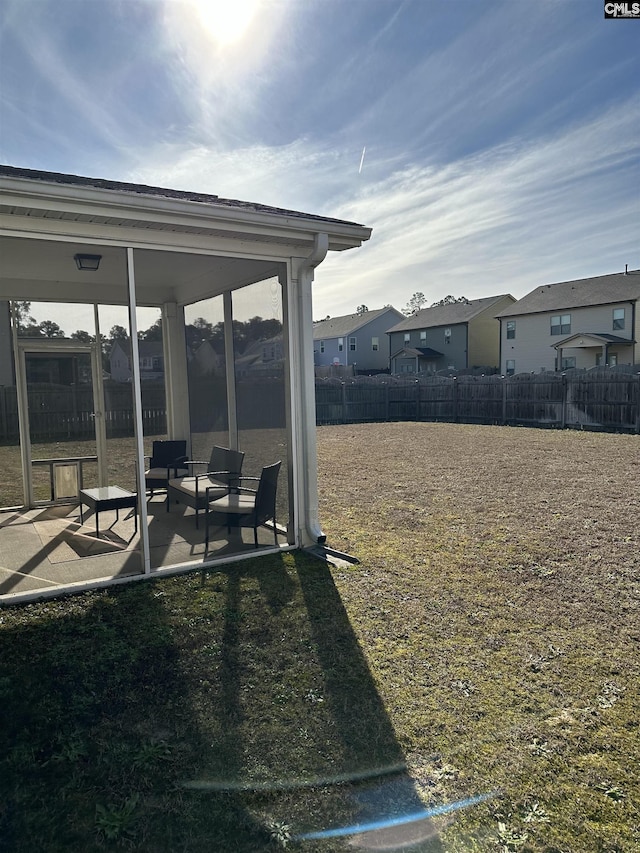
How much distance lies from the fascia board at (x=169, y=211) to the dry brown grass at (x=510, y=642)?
2951 mm

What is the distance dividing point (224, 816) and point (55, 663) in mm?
1624

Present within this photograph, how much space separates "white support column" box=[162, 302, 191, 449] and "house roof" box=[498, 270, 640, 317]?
26146 millimetres

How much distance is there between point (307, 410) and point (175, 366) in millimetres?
3023

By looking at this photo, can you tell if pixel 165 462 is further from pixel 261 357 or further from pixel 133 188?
pixel 133 188

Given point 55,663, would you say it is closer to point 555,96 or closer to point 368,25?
point 368,25

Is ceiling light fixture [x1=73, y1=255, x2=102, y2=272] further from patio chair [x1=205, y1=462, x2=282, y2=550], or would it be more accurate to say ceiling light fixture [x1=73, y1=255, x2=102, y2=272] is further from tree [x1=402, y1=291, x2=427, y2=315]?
tree [x1=402, y1=291, x2=427, y2=315]

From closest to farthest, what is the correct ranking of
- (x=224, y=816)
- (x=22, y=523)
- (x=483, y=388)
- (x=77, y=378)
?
(x=224, y=816)
(x=22, y=523)
(x=77, y=378)
(x=483, y=388)

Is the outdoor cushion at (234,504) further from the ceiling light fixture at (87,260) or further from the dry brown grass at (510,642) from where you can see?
the ceiling light fixture at (87,260)

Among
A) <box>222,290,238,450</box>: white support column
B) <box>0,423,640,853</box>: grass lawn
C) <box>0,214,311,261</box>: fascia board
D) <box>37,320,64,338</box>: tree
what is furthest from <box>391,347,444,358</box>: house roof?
<box>0,214,311,261</box>: fascia board

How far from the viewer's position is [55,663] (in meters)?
3.26

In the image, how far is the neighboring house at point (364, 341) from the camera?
150ft

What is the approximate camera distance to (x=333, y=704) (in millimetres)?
2891

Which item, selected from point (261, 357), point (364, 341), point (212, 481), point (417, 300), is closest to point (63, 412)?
point (212, 481)

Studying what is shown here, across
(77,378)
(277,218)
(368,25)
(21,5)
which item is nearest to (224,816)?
(277,218)
